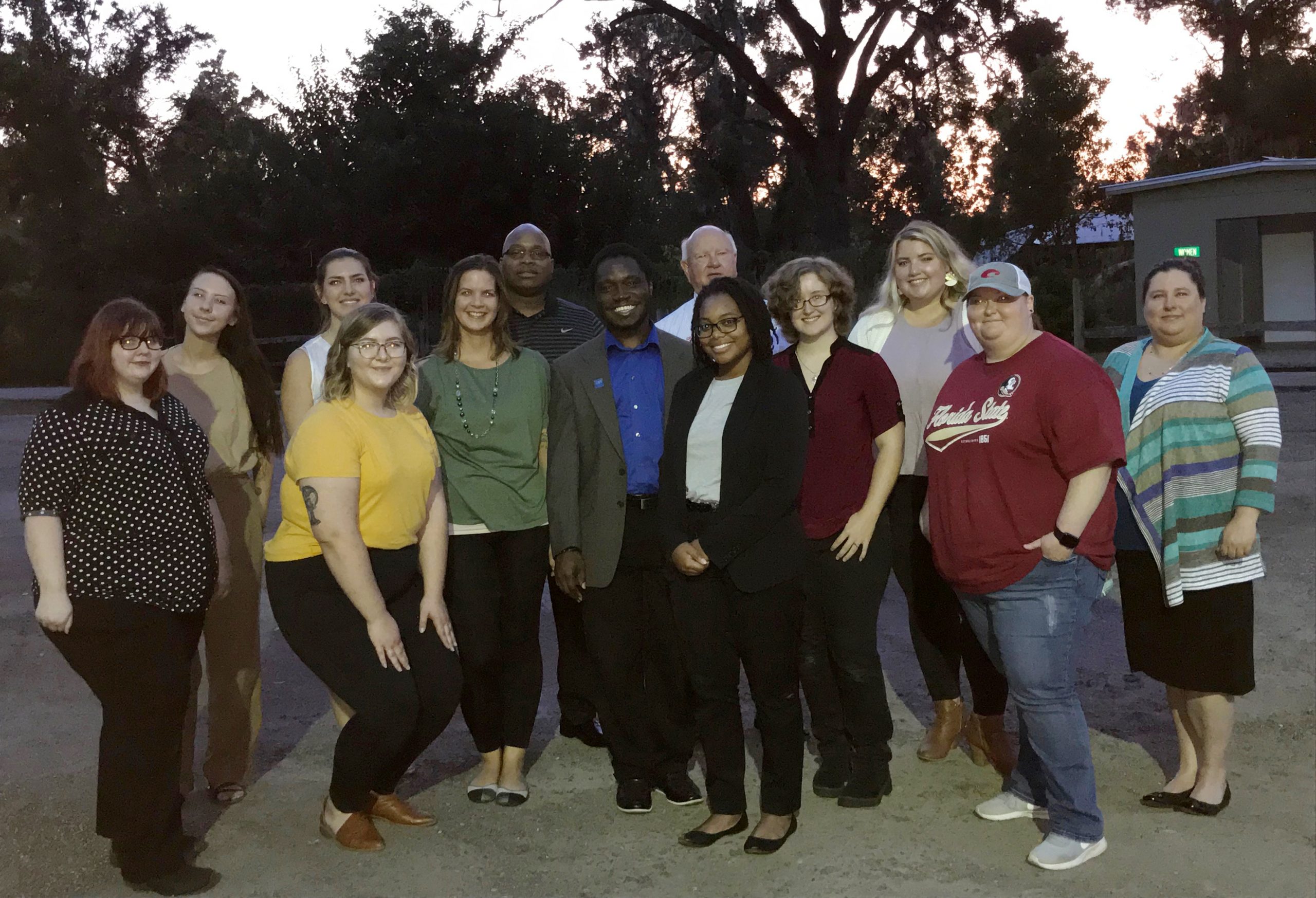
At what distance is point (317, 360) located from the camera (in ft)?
15.5

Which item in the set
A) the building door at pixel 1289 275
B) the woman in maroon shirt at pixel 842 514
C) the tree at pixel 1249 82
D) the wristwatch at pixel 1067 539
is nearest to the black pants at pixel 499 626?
the woman in maroon shirt at pixel 842 514

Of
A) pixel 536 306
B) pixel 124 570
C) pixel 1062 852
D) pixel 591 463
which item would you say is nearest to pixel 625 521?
pixel 591 463

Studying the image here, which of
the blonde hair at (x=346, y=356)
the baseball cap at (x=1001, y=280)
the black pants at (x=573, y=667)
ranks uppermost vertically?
the baseball cap at (x=1001, y=280)

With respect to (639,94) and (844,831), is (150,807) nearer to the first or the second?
(844,831)

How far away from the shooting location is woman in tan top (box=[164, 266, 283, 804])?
15.1 feet

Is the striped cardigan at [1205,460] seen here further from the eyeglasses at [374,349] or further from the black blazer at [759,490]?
the eyeglasses at [374,349]

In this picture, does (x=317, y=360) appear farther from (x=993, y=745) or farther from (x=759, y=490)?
(x=993, y=745)

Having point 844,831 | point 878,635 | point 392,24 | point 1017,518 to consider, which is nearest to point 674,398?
point 1017,518

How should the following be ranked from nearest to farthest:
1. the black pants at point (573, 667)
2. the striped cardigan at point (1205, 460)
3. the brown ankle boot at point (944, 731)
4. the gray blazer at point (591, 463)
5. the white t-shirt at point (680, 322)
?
the striped cardigan at point (1205, 460), the gray blazer at point (591, 463), the brown ankle boot at point (944, 731), the black pants at point (573, 667), the white t-shirt at point (680, 322)

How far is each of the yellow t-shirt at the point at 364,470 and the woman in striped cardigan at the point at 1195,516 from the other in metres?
2.57

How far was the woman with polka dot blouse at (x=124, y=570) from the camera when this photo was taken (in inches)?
145

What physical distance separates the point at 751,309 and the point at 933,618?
5.33ft

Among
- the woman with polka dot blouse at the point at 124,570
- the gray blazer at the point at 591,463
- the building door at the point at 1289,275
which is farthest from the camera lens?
the building door at the point at 1289,275

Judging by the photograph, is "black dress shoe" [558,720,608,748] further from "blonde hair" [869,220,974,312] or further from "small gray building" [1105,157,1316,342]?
"small gray building" [1105,157,1316,342]
